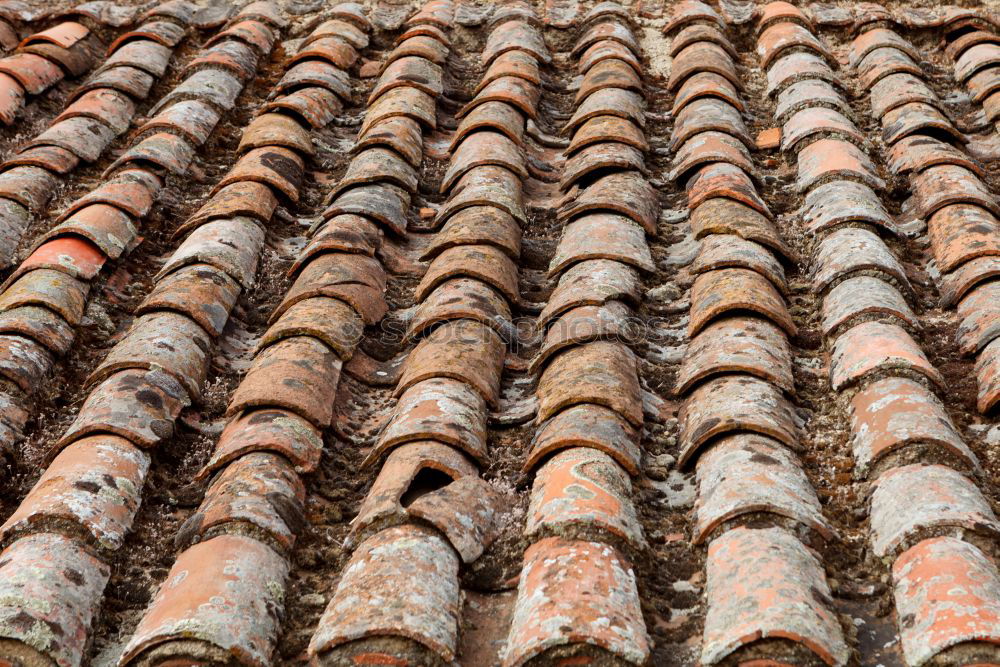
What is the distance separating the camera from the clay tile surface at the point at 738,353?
295 cm

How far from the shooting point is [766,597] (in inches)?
87.5

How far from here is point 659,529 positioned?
2.65 metres

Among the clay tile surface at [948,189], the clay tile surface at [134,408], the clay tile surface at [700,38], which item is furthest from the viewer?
the clay tile surface at [700,38]

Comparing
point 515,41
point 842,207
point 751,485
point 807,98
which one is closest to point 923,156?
point 842,207

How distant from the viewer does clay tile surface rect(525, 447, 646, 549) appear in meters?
2.49

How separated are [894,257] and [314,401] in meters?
2.01

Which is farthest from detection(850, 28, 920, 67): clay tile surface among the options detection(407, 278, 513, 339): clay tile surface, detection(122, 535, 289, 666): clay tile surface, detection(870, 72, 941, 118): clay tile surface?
detection(122, 535, 289, 666): clay tile surface

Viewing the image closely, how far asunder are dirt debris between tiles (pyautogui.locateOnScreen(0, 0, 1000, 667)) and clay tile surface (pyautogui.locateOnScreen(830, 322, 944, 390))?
12 millimetres

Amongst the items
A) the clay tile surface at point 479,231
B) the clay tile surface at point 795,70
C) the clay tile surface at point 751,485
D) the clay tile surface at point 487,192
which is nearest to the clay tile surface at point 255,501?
the clay tile surface at point 751,485

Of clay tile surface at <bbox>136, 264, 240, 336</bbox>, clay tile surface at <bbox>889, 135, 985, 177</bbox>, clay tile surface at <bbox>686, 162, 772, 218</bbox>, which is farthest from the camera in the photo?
clay tile surface at <bbox>889, 135, 985, 177</bbox>

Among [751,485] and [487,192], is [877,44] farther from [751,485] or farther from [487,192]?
[751,485]

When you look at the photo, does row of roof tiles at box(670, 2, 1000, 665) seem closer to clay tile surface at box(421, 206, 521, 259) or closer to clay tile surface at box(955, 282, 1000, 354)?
clay tile surface at box(955, 282, 1000, 354)

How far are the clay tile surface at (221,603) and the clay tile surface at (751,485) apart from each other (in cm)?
107

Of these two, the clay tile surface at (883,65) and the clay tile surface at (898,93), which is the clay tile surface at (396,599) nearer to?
the clay tile surface at (898,93)
